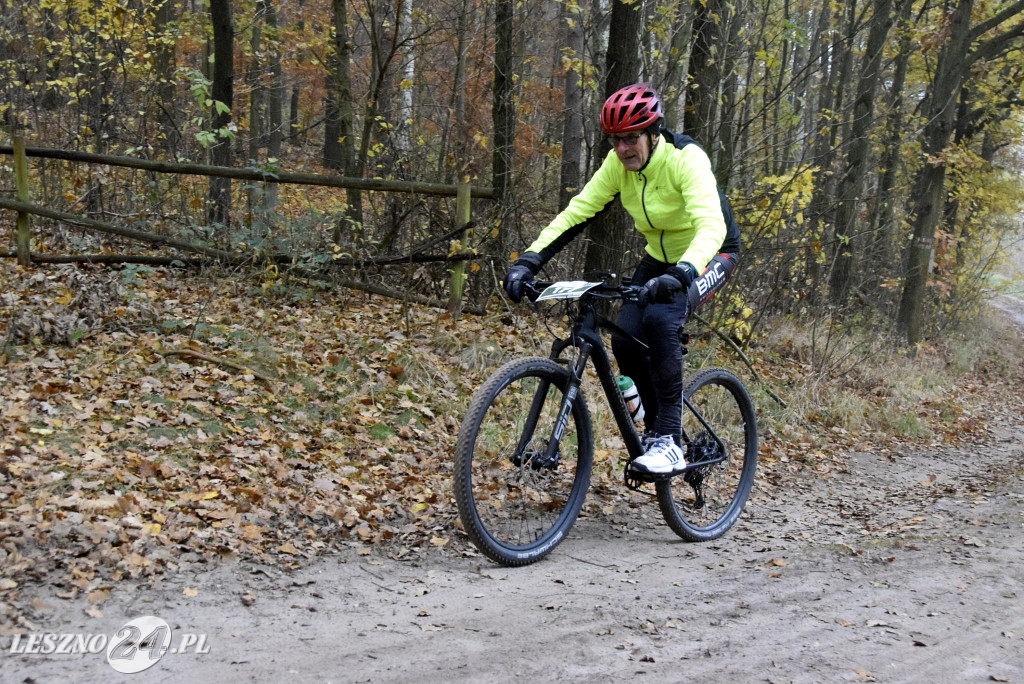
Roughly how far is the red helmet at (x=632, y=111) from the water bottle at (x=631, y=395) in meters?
1.53

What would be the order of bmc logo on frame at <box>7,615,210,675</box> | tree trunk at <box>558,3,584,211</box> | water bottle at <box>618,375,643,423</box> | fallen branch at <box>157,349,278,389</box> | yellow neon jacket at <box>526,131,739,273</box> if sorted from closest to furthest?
bmc logo on frame at <box>7,615,210,675</box> → yellow neon jacket at <box>526,131,739,273</box> → water bottle at <box>618,375,643,423</box> → fallen branch at <box>157,349,278,389</box> → tree trunk at <box>558,3,584,211</box>

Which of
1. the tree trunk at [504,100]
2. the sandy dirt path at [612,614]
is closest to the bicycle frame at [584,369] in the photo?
the sandy dirt path at [612,614]

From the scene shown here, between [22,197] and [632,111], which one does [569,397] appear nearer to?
[632,111]

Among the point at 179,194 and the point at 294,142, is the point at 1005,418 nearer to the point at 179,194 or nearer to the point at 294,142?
the point at 179,194

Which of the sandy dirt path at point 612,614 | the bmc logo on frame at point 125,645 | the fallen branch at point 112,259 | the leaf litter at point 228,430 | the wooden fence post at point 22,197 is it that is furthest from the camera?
the fallen branch at point 112,259

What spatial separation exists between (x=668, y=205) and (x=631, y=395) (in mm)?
1191

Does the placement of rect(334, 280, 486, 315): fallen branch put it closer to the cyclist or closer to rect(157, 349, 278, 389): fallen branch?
rect(157, 349, 278, 389): fallen branch

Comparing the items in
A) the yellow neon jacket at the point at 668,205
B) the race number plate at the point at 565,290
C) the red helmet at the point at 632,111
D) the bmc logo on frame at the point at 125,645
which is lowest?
the bmc logo on frame at the point at 125,645

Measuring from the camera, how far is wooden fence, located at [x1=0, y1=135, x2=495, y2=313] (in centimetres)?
895

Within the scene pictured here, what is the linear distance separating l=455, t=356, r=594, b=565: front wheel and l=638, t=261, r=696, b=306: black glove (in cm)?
66

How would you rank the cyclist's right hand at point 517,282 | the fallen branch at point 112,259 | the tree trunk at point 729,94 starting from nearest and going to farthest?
the cyclist's right hand at point 517,282, the fallen branch at point 112,259, the tree trunk at point 729,94

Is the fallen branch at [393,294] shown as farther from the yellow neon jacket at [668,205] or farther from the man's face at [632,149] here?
the man's face at [632,149]

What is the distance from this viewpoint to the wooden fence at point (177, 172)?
8.95 metres

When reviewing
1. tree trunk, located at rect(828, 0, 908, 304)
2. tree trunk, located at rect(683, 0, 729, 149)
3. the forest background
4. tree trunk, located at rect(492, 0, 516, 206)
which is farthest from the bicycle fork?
tree trunk, located at rect(828, 0, 908, 304)
